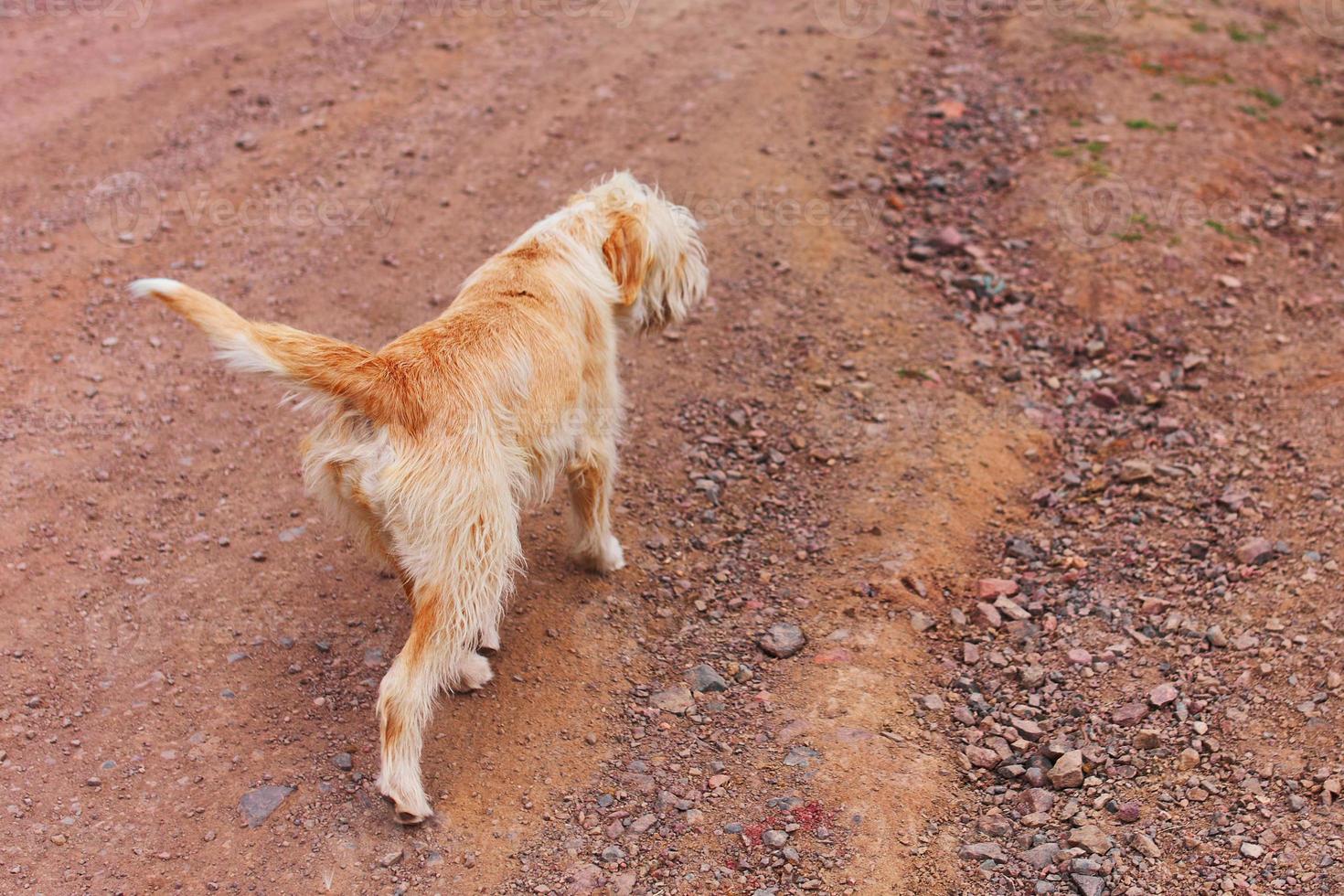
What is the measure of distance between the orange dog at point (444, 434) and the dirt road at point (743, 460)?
0.68 m

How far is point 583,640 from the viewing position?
575cm

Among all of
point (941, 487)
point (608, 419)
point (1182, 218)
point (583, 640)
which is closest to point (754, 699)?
point (583, 640)

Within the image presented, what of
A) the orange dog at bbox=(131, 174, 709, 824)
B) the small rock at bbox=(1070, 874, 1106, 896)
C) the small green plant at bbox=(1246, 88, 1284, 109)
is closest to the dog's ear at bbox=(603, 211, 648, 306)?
the orange dog at bbox=(131, 174, 709, 824)

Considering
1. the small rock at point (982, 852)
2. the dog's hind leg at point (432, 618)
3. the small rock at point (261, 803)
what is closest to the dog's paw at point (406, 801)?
the dog's hind leg at point (432, 618)

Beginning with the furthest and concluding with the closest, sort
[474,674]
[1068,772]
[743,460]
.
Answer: [743,460], [474,674], [1068,772]

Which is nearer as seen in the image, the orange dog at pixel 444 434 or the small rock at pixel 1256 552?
the orange dog at pixel 444 434

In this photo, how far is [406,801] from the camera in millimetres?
4660

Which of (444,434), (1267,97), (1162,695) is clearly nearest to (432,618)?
(444,434)

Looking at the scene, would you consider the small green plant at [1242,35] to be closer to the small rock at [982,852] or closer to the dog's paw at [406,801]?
the small rock at [982,852]

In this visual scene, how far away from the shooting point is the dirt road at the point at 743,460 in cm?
480

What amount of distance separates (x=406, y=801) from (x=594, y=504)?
1.81 metres

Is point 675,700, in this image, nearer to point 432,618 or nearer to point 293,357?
point 432,618

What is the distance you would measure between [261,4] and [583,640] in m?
9.46

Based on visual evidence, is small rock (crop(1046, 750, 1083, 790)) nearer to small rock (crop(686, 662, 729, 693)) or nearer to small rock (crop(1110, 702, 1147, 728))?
small rock (crop(1110, 702, 1147, 728))
